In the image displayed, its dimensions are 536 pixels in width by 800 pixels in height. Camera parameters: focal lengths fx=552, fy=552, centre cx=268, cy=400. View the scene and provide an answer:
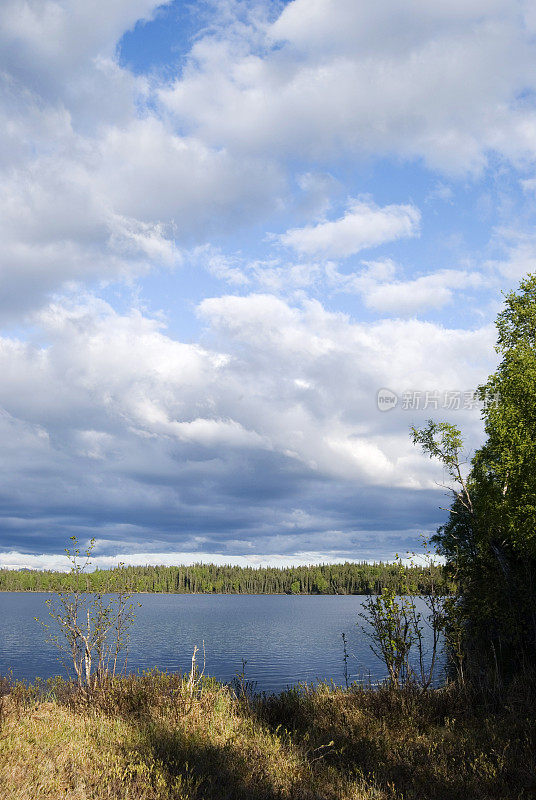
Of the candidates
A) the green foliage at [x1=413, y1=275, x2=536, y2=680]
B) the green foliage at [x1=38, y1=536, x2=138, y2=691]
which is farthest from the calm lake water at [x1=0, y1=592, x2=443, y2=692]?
the green foliage at [x1=38, y1=536, x2=138, y2=691]

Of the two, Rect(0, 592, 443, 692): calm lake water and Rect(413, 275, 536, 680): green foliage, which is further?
Rect(0, 592, 443, 692): calm lake water

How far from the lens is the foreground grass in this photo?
23.6 ft

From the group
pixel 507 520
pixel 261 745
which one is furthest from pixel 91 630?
pixel 507 520

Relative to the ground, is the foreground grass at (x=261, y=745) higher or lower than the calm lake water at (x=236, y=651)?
higher

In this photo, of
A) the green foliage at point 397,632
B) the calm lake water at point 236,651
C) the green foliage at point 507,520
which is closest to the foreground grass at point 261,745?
the green foliage at point 397,632

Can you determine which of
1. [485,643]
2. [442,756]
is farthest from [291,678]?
[442,756]

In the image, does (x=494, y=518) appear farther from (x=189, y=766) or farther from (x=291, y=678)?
(x=291, y=678)

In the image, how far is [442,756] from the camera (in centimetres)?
854

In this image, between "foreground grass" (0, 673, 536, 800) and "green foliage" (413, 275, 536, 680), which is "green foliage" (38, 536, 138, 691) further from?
"green foliage" (413, 275, 536, 680)

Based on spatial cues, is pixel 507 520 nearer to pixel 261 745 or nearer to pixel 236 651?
pixel 261 745

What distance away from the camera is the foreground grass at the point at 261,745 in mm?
7180

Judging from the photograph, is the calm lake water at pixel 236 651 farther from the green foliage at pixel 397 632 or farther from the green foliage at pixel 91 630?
the green foliage at pixel 397 632

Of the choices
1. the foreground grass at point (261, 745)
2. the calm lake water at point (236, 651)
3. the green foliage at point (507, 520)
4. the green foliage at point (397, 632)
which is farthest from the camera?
the calm lake water at point (236, 651)

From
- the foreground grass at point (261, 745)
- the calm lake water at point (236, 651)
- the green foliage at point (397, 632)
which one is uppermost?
the green foliage at point (397, 632)
